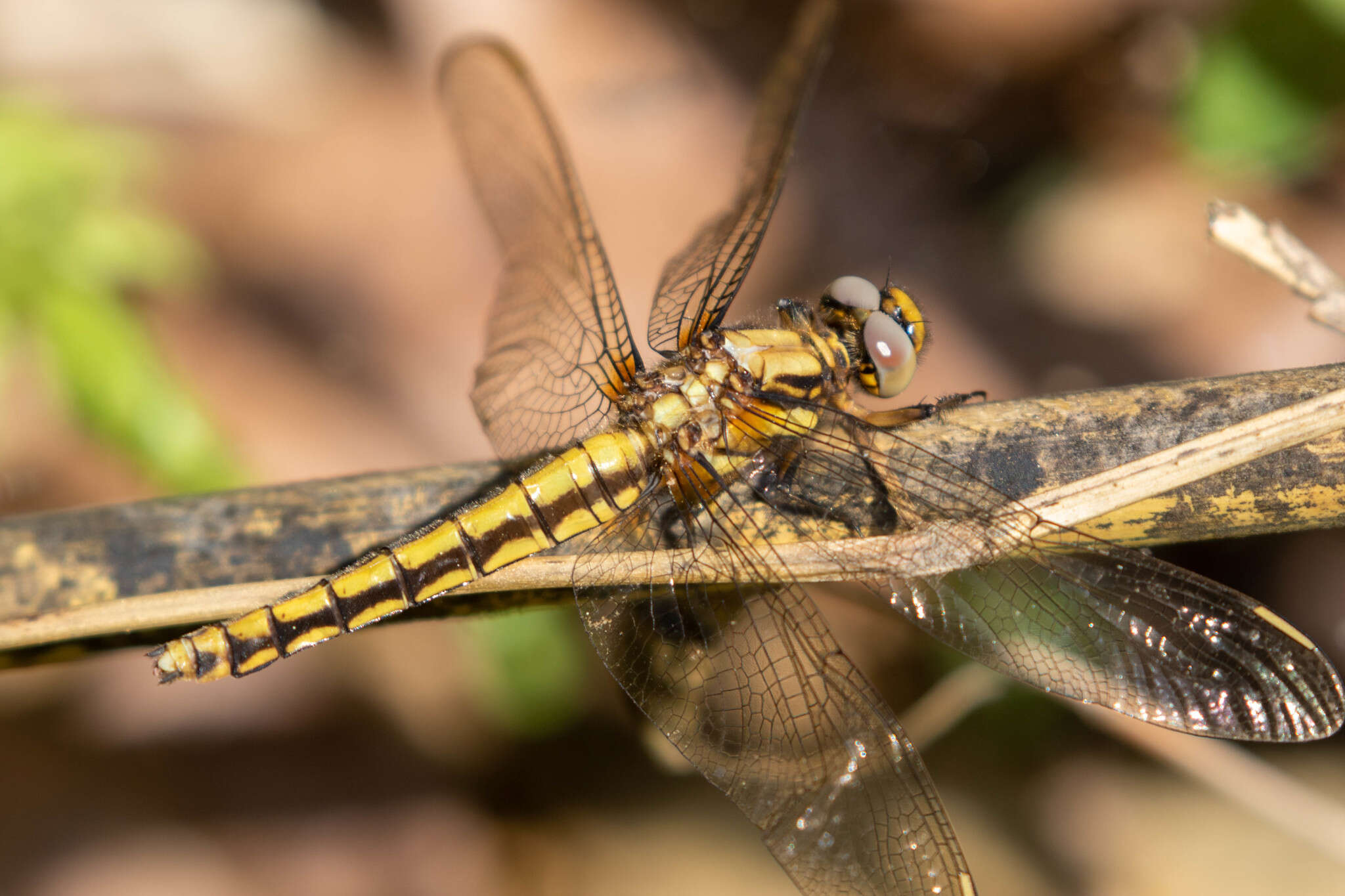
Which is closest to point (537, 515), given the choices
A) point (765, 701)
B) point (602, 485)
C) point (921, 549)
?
point (602, 485)

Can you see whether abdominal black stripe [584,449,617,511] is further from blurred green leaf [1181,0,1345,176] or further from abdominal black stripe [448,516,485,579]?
blurred green leaf [1181,0,1345,176]

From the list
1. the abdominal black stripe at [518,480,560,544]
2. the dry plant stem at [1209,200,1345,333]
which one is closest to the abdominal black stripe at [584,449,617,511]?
the abdominal black stripe at [518,480,560,544]

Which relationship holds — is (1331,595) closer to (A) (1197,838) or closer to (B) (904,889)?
(A) (1197,838)

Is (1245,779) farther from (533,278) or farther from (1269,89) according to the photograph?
(1269,89)

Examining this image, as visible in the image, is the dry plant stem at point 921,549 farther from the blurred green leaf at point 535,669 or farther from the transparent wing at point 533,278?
the blurred green leaf at point 535,669

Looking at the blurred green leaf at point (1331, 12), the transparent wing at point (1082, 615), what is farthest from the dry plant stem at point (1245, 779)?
the blurred green leaf at point (1331, 12)

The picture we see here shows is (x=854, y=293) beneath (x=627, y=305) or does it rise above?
beneath

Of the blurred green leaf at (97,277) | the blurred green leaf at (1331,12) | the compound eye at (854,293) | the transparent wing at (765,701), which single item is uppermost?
the blurred green leaf at (97,277)
